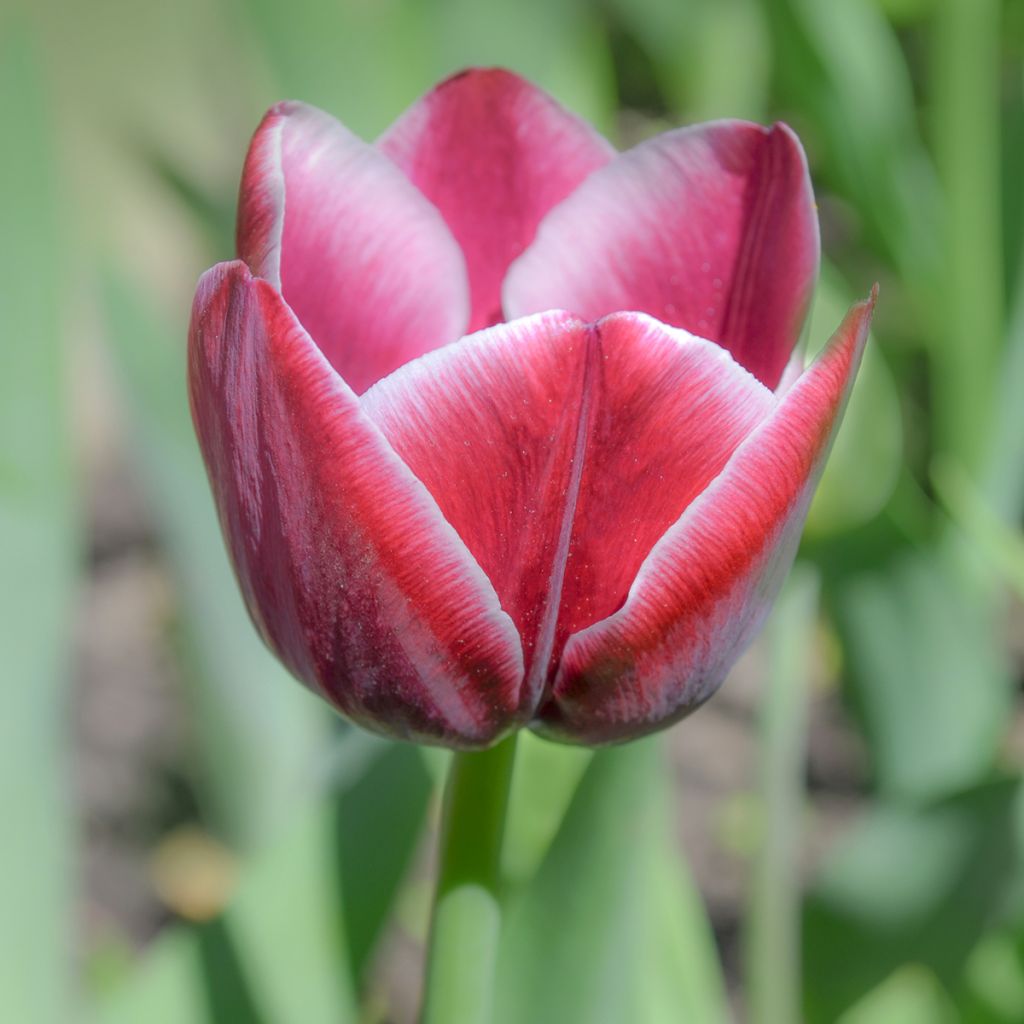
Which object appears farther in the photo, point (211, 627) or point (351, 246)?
point (211, 627)

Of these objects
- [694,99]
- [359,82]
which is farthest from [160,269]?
[359,82]

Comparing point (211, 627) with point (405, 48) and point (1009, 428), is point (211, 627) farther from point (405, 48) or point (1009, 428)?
point (1009, 428)

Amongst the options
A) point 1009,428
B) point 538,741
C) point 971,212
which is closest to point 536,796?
point 538,741

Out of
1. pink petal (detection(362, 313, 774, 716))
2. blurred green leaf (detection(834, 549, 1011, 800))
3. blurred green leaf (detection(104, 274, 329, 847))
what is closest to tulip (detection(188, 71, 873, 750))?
pink petal (detection(362, 313, 774, 716))

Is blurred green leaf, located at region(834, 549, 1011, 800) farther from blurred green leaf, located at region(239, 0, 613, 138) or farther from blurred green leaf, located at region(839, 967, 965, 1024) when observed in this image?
blurred green leaf, located at region(239, 0, 613, 138)

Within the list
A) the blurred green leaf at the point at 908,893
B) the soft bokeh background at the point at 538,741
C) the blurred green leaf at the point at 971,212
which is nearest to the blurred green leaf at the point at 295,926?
the soft bokeh background at the point at 538,741

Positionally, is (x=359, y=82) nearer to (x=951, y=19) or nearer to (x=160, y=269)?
(x=951, y=19)
